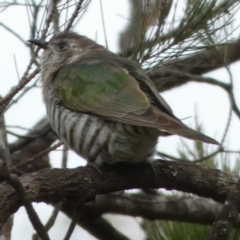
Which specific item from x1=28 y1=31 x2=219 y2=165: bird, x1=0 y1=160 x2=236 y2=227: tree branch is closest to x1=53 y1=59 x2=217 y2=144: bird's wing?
x1=28 y1=31 x2=219 y2=165: bird

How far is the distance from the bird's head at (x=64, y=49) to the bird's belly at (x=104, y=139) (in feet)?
2.26

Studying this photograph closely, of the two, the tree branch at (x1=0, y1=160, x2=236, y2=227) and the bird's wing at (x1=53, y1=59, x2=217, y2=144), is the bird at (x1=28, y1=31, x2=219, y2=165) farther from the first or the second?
the tree branch at (x1=0, y1=160, x2=236, y2=227)

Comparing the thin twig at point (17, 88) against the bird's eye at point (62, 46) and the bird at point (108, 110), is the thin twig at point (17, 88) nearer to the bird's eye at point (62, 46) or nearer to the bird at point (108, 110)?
the bird at point (108, 110)

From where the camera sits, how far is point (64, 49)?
412cm

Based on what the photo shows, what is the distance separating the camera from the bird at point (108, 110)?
306 cm

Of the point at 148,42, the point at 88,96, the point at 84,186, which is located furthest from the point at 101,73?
the point at 84,186

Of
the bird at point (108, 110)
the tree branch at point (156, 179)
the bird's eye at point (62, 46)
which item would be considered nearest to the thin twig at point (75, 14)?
the bird at point (108, 110)

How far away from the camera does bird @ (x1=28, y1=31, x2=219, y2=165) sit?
10.0 ft

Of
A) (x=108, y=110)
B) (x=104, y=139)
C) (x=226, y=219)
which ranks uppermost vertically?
(x=108, y=110)

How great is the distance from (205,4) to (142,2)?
271 millimetres

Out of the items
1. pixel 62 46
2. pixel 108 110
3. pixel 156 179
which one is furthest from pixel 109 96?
pixel 62 46

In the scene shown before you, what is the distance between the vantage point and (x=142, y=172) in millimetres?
3113

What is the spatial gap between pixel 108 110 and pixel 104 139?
14 cm

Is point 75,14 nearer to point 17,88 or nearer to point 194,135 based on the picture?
point 17,88
